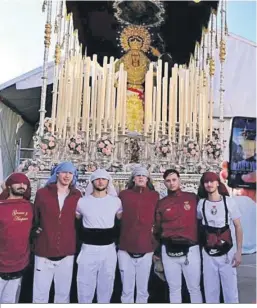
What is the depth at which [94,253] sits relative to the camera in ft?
7.32

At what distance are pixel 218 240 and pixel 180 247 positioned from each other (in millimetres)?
234

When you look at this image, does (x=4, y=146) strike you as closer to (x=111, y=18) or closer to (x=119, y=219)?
(x=111, y=18)

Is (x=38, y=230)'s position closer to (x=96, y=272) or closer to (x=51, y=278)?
(x=51, y=278)

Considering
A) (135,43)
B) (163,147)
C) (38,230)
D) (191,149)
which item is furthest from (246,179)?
(38,230)

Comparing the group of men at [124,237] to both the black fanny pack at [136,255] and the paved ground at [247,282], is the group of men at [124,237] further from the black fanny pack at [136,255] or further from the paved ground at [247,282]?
the paved ground at [247,282]

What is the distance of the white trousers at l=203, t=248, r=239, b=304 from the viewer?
7.42 ft

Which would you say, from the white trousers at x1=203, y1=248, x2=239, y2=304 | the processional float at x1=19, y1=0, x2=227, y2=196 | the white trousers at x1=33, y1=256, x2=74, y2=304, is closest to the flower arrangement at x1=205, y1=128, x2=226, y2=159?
the processional float at x1=19, y1=0, x2=227, y2=196

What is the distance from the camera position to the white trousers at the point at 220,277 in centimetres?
226

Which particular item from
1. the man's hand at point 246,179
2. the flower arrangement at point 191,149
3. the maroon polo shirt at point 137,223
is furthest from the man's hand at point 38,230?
the man's hand at point 246,179

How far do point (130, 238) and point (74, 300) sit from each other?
1.85ft

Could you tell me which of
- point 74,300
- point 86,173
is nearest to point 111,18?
point 86,173

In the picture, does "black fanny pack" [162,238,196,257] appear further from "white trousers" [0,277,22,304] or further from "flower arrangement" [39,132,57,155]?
"flower arrangement" [39,132,57,155]

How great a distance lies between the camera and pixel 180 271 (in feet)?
7.55

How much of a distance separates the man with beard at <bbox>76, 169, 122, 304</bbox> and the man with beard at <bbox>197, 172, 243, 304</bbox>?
57cm
